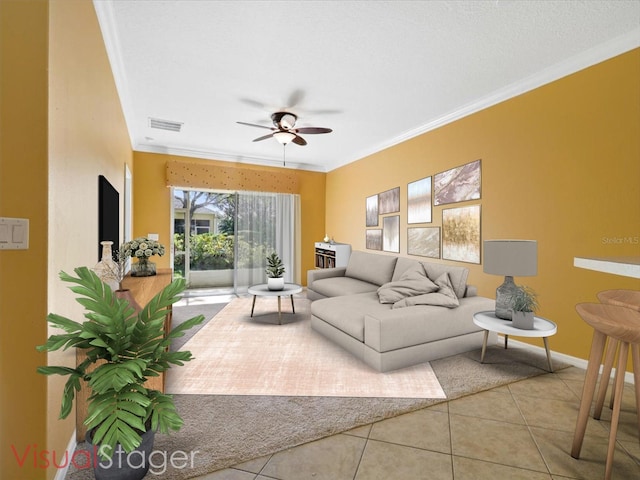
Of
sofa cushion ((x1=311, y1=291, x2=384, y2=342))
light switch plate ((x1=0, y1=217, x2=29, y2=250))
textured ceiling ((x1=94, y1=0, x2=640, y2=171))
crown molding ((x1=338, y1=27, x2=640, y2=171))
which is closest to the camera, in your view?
light switch plate ((x1=0, y1=217, x2=29, y2=250))

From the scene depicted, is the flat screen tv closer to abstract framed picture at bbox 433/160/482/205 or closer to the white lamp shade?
the white lamp shade

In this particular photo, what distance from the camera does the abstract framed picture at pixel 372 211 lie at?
5465mm

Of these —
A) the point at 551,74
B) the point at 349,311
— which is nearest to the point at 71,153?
the point at 349,311

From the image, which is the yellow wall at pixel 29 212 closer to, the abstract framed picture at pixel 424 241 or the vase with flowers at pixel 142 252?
the vase with flowers at pixel 142 252

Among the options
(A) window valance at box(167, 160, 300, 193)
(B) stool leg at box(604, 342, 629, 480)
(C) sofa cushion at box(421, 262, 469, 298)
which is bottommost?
(B) stool leg at box(604, 342, 629, 480)

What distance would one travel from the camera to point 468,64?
288 centimetres

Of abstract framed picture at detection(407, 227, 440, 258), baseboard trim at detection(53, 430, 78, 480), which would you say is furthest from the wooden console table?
abstract framed picture at detection(407, 227, 440, 258)

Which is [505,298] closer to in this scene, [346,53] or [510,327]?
Result: [510,327]

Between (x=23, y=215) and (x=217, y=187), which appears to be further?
(x=217, y=187)

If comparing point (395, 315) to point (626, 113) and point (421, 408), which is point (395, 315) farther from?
point (626, 113)

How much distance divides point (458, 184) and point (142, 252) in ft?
12.0

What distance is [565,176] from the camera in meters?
2.85

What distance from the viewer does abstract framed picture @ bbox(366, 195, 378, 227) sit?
5465mm

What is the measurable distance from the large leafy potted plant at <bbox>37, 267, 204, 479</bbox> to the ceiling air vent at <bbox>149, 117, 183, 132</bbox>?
3.75 m
